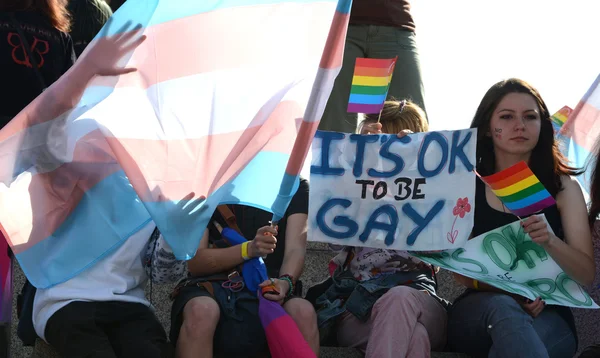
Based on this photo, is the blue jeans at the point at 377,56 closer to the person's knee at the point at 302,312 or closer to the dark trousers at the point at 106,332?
the person's knee at the point at 302,312

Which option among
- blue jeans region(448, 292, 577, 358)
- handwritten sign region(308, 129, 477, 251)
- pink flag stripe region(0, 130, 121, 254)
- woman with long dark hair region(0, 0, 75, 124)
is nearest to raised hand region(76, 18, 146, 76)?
pink flag stripe region(0, 130, 121, 254)

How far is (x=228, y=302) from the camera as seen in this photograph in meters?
4.02

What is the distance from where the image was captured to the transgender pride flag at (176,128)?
379cm

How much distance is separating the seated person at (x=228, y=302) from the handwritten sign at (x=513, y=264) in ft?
1.94

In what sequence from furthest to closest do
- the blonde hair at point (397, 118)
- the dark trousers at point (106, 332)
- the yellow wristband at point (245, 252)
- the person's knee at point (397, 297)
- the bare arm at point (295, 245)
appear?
the blonde hair at point (397, 118)
the bare arm at point (295, 245)
the yellow wristband at point (245, 252)
the person's knee at point (397, 297)
the dark trousers at point (106, 332)

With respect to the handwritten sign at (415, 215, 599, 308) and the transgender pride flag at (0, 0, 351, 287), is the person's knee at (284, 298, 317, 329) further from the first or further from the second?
the handwritten sign at (415, 215, 599, 308)

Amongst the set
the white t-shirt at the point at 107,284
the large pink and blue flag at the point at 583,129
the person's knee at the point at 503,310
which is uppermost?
the large pink and blue flag at the point at 583,129

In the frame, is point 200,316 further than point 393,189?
No

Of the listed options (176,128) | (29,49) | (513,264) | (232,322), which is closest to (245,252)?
(232,322)

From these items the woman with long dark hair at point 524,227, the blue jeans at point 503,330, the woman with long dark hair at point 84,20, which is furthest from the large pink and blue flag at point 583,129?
the woman with long dark hair at point 84,20

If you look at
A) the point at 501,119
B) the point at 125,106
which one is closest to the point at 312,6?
the point at 125,106

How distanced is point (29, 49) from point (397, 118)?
168 cm

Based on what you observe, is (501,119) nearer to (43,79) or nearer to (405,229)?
(405,229)

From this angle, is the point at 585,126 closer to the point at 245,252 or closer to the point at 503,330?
the point at 503,330
